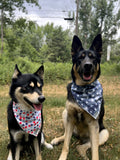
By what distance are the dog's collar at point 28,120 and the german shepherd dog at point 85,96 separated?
576 millimetres

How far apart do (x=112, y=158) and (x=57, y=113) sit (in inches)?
103

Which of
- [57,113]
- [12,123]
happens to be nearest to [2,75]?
[57,113]

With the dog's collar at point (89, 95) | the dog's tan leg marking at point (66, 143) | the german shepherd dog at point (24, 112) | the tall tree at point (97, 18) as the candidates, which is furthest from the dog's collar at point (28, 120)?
the tall tree at point (97, 18)

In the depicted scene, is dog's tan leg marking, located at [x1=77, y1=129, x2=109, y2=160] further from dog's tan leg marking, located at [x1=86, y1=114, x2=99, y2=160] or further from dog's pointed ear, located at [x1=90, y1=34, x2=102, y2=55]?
dog's pointed ear, located at [x1=90, y1=34, x2=102, y2=55]

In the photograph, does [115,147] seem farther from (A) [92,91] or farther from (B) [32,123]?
(B) [32,123]

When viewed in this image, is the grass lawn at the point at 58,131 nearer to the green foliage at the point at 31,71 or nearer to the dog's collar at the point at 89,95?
the dog's collar at the point at 89,95

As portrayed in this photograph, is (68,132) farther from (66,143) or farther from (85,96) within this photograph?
(85,96)

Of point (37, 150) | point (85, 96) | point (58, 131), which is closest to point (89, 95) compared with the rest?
point (85, 96)

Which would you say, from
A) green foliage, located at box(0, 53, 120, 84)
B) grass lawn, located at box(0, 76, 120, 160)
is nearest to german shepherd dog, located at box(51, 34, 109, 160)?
grass lawn, located at box(0, 76, 120, 160)

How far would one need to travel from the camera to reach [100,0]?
81.9 ft

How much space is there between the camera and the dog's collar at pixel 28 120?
2.54m

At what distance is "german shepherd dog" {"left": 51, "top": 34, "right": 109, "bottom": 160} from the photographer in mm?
2635

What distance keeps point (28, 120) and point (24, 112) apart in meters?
0.17

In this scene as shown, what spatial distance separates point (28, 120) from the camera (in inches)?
105
